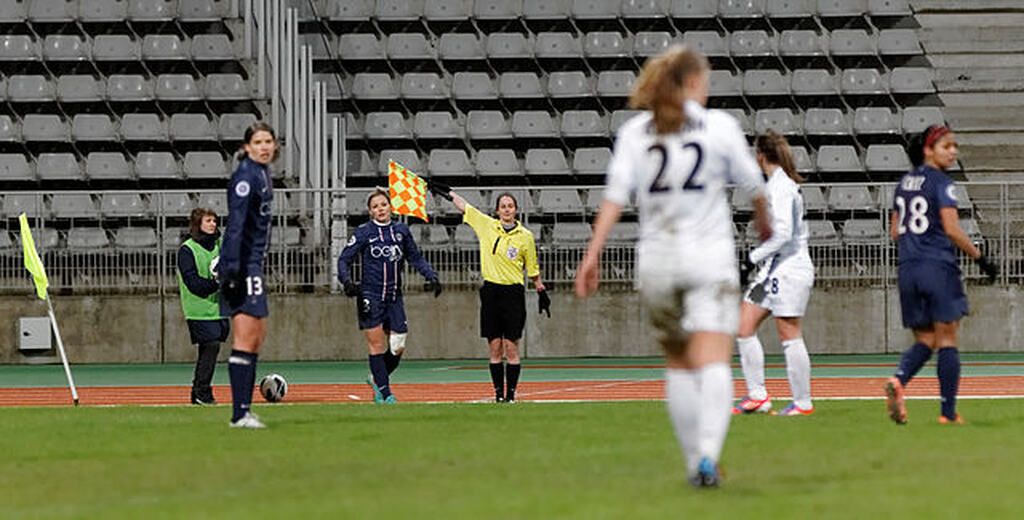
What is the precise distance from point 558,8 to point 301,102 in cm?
621

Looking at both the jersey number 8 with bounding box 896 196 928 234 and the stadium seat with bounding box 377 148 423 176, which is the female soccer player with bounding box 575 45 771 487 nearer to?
the jersey number 8 with bounding box 896 196 928 234

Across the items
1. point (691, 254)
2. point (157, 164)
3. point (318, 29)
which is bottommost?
point (691, 254)

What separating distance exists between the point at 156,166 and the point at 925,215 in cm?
2013

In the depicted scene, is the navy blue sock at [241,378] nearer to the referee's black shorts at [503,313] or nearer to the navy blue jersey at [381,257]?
the navy blue jersey at [381,257]

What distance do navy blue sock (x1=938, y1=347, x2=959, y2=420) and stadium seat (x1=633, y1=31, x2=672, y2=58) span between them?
19925mm

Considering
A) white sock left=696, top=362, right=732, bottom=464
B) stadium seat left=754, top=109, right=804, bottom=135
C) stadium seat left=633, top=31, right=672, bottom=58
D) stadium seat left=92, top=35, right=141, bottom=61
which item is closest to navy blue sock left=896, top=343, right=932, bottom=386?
white sock left=696, top=362, right=732, bottom=464

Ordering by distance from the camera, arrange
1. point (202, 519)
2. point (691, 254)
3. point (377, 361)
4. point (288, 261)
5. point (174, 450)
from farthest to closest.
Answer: point (288, 261) < point (377, 361) < point (174, 450) < point (691, 254) < point (202, 519)

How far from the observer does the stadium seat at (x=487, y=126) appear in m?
30.5

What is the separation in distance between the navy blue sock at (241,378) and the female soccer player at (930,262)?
446 cm

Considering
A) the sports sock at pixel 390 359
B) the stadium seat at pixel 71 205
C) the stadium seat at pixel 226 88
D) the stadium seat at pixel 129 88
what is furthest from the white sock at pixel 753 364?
the stadium seat at pixel 129 88

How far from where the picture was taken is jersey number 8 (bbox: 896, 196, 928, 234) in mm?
11695

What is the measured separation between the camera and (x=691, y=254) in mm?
7805

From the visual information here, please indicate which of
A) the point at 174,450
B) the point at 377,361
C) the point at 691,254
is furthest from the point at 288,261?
the point at 691,254

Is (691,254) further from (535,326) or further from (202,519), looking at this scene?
(535,326)
